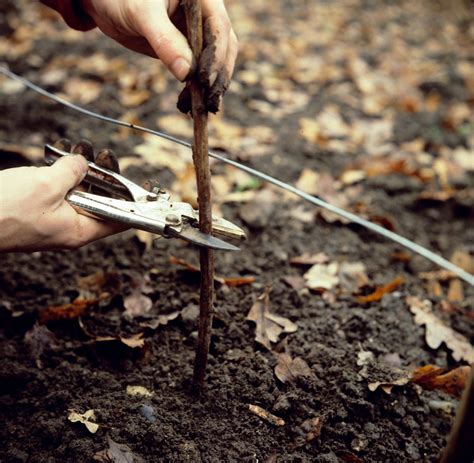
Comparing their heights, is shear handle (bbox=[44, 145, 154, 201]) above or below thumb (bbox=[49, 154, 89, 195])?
below

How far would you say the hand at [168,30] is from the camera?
1.42 metres

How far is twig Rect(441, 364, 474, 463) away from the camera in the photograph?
1156 millimetres

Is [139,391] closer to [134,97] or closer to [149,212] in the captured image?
[149,212]

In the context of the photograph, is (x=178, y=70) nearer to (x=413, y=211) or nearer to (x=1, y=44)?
(x=413, y=211)

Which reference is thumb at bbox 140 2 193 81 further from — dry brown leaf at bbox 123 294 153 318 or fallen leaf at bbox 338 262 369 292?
fallen leaf at bbox 338 262 369 292

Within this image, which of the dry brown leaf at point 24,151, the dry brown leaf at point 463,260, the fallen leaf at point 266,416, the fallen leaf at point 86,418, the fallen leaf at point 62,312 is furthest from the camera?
the dry brown leaf at point 24,151

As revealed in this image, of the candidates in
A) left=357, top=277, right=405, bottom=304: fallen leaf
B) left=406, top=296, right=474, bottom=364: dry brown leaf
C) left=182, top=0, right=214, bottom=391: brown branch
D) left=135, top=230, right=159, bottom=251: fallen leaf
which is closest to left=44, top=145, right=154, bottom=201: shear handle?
left=182, top=0, right=214, bottom=391: brown branch

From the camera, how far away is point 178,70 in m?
1.40

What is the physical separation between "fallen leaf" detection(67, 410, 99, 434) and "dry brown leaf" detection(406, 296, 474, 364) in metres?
1.47

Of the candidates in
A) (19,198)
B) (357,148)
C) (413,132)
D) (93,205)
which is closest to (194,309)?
(93,205)

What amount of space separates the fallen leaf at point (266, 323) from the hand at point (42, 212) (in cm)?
84

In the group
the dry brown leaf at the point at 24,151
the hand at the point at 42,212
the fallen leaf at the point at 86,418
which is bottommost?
the fallen leaf at the point at 86,418

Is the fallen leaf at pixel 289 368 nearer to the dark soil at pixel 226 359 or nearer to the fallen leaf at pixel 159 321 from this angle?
the dark soil at pixel 226 359

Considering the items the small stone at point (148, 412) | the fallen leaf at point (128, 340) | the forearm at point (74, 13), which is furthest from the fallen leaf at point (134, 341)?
the forearm at point (74, 13)
